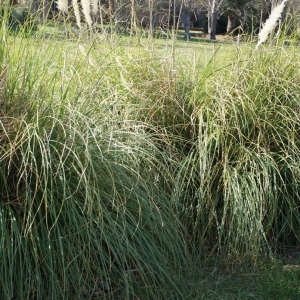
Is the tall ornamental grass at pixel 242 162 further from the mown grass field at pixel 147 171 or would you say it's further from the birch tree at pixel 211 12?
the birch tree at pixel 211 12

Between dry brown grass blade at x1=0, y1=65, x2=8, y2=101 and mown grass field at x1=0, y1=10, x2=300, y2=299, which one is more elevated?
dry brown grass blade at x1=0, y1=65, x2=8, y2=101

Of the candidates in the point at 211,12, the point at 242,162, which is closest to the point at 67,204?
the point at 242,162

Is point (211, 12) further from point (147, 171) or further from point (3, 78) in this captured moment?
point (3, 78)

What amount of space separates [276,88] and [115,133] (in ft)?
4.80

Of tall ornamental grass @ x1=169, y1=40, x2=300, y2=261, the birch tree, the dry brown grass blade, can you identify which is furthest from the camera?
the birch tree

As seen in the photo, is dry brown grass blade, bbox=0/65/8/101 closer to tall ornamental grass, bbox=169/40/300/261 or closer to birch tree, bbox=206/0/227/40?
tall ornamental grass, bbox=169/40/300/261

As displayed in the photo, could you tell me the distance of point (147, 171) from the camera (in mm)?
3037

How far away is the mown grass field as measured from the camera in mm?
2516

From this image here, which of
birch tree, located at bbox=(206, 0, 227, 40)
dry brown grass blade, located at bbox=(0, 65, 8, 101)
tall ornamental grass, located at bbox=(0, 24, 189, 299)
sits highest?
birch tree, located at bbox=(206, 0, 227, 40)

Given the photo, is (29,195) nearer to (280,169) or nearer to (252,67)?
(280,169)

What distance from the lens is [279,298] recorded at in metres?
2.98

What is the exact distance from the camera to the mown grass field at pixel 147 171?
2516mm

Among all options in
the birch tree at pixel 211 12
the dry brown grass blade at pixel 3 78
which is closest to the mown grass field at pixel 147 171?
Answer: the dry brown grass blade at pixel 3 78

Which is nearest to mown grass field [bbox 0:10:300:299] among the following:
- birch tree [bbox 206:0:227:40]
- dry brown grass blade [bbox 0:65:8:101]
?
dry brown grass blade [bbox 0:65:8:101]
